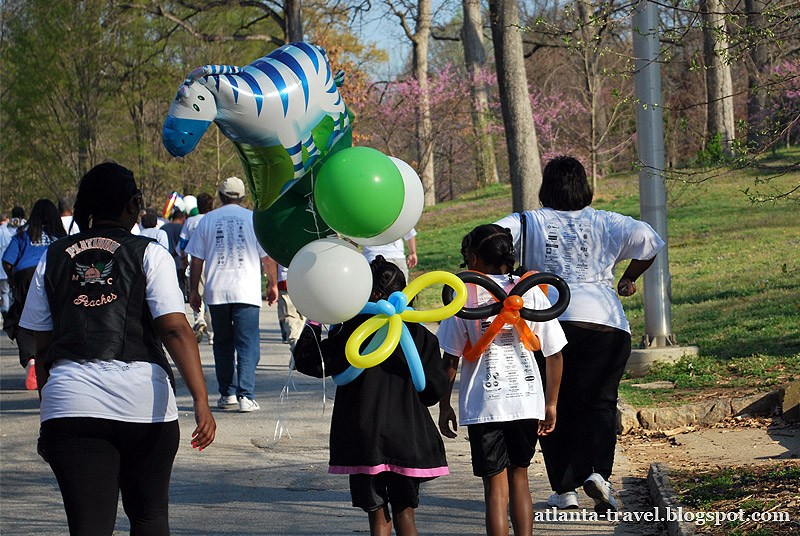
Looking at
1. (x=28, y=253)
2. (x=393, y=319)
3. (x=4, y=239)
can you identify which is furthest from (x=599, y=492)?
(x=4, y=239)

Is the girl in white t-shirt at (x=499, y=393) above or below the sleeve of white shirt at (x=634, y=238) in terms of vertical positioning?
below

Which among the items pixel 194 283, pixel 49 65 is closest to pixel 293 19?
pixel 49 65

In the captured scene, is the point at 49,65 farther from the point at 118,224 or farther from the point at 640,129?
the point at 118,224

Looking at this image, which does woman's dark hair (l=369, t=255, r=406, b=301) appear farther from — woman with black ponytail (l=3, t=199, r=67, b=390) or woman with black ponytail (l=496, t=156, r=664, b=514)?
woman with black ponytail (l=3, t=199, r=67, b=390)

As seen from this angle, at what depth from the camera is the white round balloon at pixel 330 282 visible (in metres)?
3.77

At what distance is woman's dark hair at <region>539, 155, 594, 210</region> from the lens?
5.23m

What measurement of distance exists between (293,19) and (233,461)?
15.9 m

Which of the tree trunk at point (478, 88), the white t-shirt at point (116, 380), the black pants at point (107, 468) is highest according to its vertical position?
the tree trunk at point (478, 88)

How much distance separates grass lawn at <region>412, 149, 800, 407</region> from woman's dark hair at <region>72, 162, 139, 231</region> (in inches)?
114

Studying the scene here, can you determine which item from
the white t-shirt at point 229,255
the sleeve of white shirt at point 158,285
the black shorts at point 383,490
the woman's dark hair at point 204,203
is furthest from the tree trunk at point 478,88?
the sleeve of white shirt at point 158,285

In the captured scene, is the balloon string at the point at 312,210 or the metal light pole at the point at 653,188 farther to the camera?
the metal light pole at the point at 653,188

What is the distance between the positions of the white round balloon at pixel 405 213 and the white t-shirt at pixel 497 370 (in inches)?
20.0

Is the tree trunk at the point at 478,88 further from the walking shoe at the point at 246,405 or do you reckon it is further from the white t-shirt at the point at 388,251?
the walking shoe at the point at 246,405

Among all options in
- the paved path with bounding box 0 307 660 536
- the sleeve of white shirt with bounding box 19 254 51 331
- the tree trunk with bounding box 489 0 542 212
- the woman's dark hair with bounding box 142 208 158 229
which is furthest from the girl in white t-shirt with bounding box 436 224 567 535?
the woman's dark hair with bounding box 142 208 158 229
